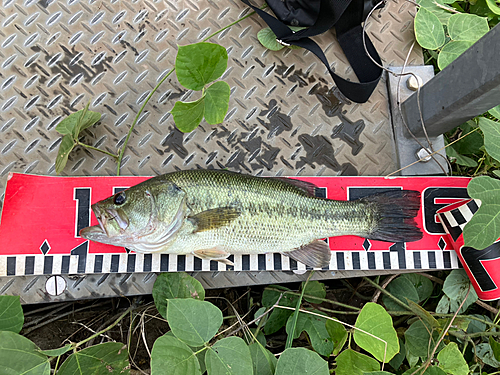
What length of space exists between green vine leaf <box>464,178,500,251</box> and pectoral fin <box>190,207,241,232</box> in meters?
1.51

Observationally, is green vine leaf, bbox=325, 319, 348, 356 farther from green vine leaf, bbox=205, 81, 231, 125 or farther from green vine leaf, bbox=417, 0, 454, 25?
green vine leaf, bbox=417, 0, 454, 25

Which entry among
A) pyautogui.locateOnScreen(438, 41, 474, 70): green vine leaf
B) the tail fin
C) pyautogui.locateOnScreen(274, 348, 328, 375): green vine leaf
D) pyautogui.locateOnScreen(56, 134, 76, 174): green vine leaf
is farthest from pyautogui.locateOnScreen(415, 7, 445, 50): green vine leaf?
pyautogui.locateOnScreen(56, 134, 76, 174): green vine leaf

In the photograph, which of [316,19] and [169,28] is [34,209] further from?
[316,19]

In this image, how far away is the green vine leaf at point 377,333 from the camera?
1.97m

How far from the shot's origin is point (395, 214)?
246cm

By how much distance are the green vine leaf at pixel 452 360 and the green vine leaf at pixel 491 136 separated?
123cm

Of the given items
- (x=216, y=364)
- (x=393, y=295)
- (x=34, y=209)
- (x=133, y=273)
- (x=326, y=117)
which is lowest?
(x=393, y=295)

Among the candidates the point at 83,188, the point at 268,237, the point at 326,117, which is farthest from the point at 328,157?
the point at 83,188

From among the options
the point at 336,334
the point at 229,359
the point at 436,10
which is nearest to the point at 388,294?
the point at 336,334

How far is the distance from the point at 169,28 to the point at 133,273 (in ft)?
6.63

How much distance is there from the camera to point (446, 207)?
2641 millimetres

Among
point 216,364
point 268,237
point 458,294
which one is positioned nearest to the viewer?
point 216,364

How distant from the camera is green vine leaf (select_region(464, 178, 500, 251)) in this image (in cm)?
208

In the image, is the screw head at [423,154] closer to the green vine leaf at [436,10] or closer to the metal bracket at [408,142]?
the metal bracket at [408,142]
